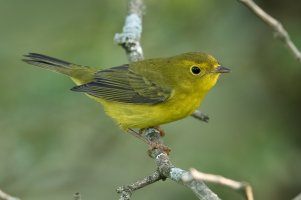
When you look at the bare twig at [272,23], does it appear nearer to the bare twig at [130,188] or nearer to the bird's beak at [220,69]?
the bare twig at [130,188]

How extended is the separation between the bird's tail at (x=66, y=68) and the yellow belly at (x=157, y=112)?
62cm

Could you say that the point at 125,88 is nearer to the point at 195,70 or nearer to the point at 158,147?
the point at 195,70

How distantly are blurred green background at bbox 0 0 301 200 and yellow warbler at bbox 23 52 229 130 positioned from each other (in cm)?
15

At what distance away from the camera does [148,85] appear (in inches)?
223

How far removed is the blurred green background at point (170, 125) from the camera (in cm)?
512

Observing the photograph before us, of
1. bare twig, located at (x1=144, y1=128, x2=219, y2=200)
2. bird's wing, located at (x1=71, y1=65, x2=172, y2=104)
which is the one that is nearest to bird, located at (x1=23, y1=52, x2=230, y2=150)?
bird's wing, located at (x1=71, y1=65, x2=172, y2=104)

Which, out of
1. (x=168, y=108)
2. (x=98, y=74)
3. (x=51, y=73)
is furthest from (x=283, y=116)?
(x=51, y=73)

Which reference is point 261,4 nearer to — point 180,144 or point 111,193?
Answer: point 180,144

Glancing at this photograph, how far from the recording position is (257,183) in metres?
4.83

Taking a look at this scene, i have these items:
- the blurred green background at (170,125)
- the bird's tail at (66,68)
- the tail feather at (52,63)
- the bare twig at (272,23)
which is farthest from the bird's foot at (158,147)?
the bare twig at (272,23)

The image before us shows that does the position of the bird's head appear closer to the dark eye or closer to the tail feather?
the dark eye

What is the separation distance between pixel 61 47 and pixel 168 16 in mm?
1239

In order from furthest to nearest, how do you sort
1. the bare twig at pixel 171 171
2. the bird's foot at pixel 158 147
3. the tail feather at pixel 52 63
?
→ the tail feather at pixel 52 63 < the bird's foot at pixel 158 147 < the bare twig at pixel 171 171

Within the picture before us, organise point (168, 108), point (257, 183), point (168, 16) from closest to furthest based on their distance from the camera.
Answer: point (257, 183) < point (168, 108) < point (168, 16)
